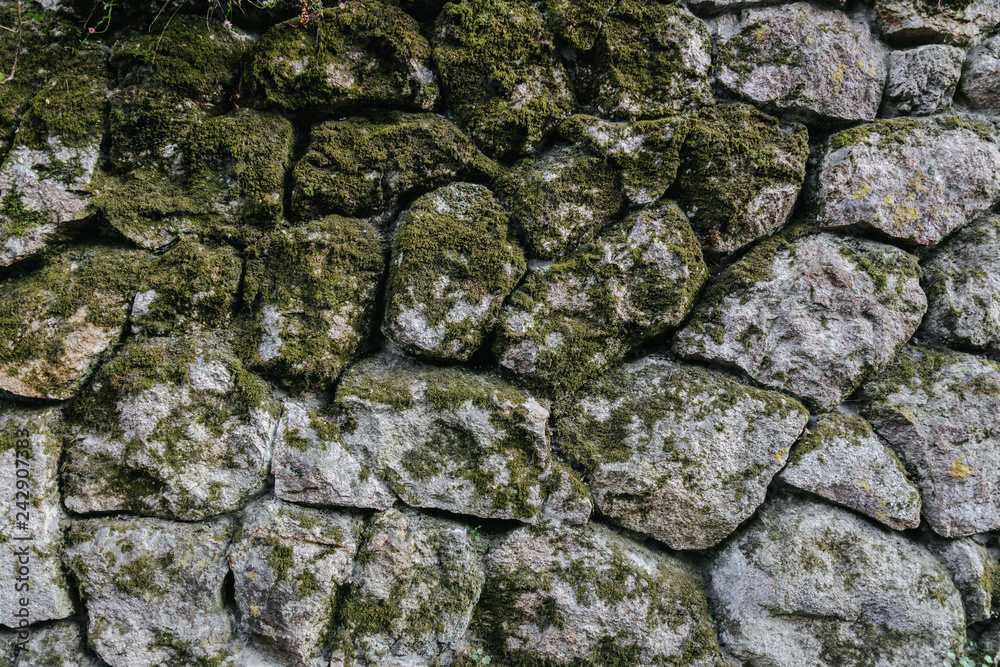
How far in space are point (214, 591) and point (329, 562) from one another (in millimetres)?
420

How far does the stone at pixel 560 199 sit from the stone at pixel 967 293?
4.72 ft

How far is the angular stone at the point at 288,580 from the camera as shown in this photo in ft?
6.29

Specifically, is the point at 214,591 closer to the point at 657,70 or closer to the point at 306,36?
the point at 306,36

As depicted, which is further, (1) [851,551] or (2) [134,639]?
(1) [851,551]

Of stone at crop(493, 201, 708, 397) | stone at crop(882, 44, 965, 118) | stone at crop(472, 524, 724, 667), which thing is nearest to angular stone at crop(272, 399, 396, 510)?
stone at crop(472, 524, 724, 667)

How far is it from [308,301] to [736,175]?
1857 mm

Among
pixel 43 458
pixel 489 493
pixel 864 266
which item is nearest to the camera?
pixel 43 458

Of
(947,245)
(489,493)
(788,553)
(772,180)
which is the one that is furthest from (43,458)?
(947,245)

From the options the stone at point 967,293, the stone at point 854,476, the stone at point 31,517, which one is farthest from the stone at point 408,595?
the stone at point 967,293

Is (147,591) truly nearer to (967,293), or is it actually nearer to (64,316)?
(64,316)

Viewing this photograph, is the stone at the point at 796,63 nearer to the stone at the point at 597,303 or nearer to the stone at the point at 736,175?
the stone at the point at 736,175

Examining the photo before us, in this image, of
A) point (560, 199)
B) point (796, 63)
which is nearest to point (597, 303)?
point (560, 199)

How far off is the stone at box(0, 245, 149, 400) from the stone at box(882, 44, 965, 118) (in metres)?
3.27

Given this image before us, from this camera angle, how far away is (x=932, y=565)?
2121 mm
